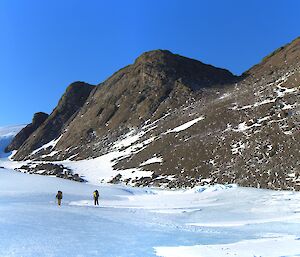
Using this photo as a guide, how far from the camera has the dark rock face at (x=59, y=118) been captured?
5020 inches

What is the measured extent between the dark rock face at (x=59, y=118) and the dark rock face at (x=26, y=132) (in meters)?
9.58

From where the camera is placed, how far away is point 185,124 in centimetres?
7494

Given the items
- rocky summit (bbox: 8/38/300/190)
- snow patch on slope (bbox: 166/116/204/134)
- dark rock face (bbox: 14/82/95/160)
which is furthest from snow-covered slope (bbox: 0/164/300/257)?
dark rock face (bbox: 14/82/95/160)

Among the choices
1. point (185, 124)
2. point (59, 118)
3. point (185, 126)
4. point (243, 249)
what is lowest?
point (243, 249)

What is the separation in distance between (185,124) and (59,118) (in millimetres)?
74062

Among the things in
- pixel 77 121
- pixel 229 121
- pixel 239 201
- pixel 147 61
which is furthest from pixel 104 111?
pixel 239 201

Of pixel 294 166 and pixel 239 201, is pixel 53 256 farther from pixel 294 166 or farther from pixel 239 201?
pixel 294 166

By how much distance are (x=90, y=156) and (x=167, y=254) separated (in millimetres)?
78573

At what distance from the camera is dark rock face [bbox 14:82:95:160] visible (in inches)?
5020

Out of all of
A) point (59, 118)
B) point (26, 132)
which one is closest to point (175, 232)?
point (59, 118)

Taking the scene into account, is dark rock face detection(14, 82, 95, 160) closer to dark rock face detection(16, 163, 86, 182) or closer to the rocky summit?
the rocky summit

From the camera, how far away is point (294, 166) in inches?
1647

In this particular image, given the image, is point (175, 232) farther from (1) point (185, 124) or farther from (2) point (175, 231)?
(1) point (185, 124)

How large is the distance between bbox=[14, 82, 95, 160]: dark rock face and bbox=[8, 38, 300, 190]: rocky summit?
38 centimetres
